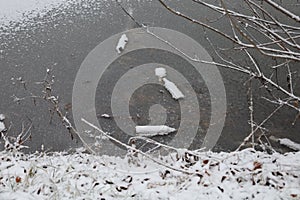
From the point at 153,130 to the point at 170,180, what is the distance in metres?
2.15

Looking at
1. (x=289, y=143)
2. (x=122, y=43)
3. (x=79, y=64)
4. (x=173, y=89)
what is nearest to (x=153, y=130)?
(x=173, y=89)

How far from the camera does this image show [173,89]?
621cm

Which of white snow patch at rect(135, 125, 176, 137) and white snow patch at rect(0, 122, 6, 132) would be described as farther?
white snow patch at rect(0, 122, 6, 132)

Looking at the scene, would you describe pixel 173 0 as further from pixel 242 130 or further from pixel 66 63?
pixel 242 130

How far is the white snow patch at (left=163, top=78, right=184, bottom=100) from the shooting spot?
20.0 ft

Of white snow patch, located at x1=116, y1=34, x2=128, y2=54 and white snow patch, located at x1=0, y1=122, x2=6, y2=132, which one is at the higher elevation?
white snow patch, located at x1=116, y1=34, x2=128, y2=54

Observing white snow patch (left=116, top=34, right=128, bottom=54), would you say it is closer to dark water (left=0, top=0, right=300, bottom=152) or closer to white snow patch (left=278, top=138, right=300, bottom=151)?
dark water (left=0, top=0, right=300, bottom=152)

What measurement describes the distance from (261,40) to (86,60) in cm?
312

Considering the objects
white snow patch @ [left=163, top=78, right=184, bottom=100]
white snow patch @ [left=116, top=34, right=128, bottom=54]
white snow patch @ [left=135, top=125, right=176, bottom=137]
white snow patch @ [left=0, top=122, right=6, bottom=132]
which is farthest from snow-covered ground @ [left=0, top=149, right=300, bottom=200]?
white snow patch @ [left=116, top=34, right=128, bottom=54]

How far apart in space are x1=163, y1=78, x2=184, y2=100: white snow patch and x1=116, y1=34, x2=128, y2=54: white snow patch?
4.16 ft

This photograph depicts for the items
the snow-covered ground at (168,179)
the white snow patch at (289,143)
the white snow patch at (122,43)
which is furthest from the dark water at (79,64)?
the snow-covered ground at (168,179)

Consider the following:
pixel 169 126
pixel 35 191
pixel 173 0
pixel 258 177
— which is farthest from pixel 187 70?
pixel 35 191

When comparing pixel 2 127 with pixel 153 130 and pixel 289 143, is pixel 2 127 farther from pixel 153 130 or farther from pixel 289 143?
pixel 289 143

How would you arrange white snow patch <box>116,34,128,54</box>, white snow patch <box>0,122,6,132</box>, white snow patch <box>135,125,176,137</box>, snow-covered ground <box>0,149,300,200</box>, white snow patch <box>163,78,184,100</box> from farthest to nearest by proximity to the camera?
white snow patch <box>116,34,128,54</box> < white snow patch <box>163,78,184,100</box> < white snow patch <box>0,122,6,132</box> < white snow patch <box>135,125,176,137</box> < snow-covered ground <box>0,149,300,200</box>
